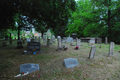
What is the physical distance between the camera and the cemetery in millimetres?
3344

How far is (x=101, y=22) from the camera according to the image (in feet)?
57.6

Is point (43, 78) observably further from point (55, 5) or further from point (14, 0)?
point (55, 5)

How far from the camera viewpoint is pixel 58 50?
8.34m

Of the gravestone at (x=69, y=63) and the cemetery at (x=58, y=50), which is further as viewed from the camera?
the gravestone at (x=69, y=63)

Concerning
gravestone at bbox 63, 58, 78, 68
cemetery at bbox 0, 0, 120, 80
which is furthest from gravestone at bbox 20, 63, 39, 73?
gravestone at bbox 63, 58, 78, 68

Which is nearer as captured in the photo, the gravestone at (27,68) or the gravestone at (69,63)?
the gravestone at (27,68)

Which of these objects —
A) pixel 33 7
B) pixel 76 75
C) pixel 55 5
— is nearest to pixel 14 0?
pixel 33 7

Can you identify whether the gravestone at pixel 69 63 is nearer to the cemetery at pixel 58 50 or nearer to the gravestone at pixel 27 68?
the cemetery at pixel 58 50

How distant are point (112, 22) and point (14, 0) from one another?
18057mm

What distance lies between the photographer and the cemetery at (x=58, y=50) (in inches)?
132

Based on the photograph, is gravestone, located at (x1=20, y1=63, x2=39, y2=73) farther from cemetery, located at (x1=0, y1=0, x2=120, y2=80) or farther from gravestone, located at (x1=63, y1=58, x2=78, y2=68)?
gravestone, located at (x1=63, y1=58, x2=78, y2=68)

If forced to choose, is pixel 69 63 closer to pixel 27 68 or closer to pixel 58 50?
pixel 27 68

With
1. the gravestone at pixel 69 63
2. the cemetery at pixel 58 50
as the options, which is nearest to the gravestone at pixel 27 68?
the cemetery at pixel 58 50

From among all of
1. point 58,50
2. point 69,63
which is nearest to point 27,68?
point 69,63
